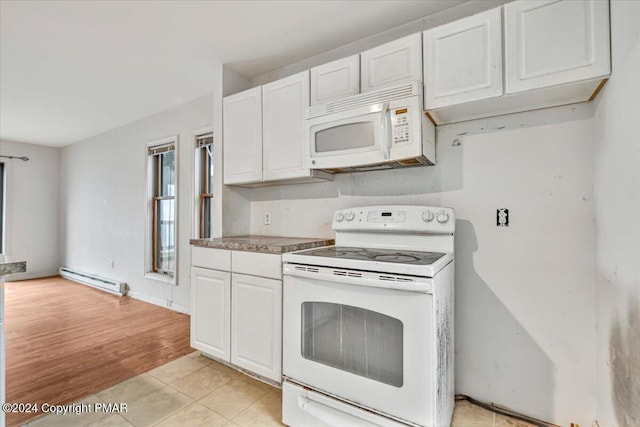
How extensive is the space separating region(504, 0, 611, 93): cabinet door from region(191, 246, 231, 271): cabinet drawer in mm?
1981

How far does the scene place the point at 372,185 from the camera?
2271 millimetres

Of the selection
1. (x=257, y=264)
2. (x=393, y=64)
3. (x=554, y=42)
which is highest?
(x=393, y=64)

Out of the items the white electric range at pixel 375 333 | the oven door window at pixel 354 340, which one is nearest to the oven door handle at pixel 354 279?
the white electric range at pixel 375 333

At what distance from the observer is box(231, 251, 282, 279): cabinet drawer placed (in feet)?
6.41

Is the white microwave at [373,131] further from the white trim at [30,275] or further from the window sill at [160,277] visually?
the white trim at [30,275]

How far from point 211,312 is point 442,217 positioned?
175 centimetres

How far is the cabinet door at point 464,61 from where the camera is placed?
5.14 ft

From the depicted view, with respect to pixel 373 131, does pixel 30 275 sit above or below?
below

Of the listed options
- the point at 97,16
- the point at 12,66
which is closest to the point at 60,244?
the point at 12,66

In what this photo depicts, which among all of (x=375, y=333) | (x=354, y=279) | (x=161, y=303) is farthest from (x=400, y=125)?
(x=161, y=303)

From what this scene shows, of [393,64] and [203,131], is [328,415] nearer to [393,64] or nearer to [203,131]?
[393,64]

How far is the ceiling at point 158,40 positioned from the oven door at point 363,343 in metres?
1.74

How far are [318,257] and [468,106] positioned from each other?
45.5 inches

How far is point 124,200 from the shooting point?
15.1ft
